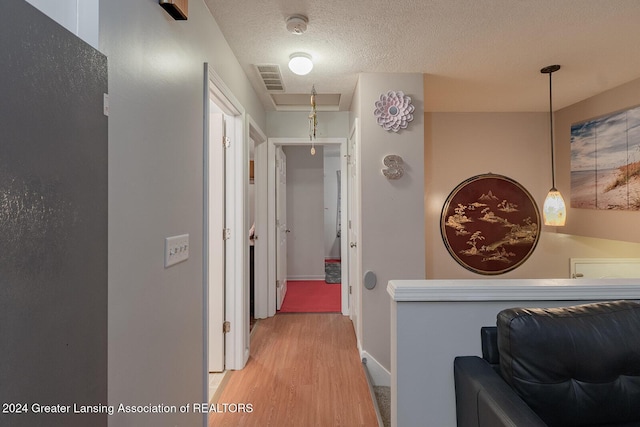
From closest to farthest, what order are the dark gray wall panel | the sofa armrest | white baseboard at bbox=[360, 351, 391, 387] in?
the dark gray wall panel
the sofa armrest
white baseboard at bbox=[360, 351, 391, 387]

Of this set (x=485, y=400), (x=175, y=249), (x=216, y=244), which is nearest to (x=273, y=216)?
(x=216, y=244)

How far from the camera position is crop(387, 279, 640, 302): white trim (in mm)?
1389

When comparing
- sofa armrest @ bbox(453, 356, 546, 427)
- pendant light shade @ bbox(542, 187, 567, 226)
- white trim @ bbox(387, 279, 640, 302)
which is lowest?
sofa armrest @ bbox(453, 356, 546, 427)

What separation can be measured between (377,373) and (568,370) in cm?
177

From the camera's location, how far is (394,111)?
271cm

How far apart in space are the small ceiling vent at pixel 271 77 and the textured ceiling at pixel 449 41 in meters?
0.06

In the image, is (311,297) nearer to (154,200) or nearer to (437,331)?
(437,331)

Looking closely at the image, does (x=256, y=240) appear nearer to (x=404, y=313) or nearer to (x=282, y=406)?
(x=282, y=406)

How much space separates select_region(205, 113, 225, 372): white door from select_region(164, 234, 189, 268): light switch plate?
1.01 meters

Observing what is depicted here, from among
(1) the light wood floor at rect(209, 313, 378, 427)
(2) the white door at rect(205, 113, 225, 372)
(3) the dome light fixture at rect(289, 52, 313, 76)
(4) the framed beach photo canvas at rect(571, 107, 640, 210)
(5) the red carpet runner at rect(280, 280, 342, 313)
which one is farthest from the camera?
(5) the red carpet runner at rect(280, 280, 342, 313)

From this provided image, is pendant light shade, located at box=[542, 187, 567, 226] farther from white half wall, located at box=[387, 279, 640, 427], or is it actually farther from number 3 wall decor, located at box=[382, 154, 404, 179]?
white half wall, located at box=[387, 279, 640, 427]

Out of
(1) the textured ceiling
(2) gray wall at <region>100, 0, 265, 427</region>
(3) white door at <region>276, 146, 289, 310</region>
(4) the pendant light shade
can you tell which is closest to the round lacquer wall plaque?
(4) the pendant light shade

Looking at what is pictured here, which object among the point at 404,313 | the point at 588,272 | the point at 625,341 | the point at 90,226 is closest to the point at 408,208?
the point at 404,313

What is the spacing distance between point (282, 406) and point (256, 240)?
6.10ft
